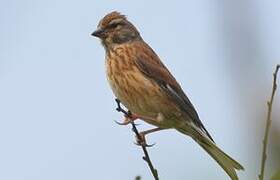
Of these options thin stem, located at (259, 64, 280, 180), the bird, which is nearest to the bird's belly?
the bird

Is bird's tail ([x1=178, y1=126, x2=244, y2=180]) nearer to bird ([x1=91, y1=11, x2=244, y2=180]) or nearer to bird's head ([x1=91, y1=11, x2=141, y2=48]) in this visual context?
bird ([x1=91, y1=11, x2=244, y2=180])

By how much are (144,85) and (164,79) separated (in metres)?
0.31

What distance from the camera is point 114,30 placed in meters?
5.66

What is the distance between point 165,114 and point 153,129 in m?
0.25

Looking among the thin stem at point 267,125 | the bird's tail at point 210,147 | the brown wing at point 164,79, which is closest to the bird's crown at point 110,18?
the brown wing at point 164,79

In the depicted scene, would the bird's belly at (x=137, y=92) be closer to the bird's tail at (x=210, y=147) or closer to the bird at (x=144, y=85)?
the bird at (x=144, y=85)

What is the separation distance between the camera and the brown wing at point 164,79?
5.27 meters

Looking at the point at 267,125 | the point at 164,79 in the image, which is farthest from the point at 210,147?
the point at 267,125

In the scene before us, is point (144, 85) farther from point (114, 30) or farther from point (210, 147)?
point (210, 147)

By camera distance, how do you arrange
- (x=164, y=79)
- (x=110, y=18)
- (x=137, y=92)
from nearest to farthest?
(x=137, y=92), (x=164, y=79), (x=110, y=18)

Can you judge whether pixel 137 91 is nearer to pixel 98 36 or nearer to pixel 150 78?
pixel 150 78

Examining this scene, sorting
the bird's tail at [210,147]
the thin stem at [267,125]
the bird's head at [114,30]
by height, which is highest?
the bird's head at [114,30]

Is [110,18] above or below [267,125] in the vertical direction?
above

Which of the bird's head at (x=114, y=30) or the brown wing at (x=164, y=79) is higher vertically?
the bird's head at (x=114, y=30)
